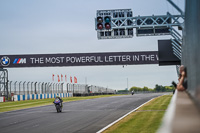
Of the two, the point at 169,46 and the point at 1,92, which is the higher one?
the point at 169,46

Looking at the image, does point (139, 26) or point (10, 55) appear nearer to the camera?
point (139, 26)

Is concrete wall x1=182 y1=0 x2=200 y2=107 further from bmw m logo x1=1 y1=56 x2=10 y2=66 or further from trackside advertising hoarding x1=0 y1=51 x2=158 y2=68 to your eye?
bmw m logo x1=1 y1=56 x2=10 y2=66

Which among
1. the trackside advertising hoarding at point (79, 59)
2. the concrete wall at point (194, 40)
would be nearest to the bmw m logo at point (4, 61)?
the trackside advertising hoarding at point (79, 59)

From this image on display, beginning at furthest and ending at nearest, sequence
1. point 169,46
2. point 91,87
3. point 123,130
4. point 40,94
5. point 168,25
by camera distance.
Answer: point 91,87
point 40,94
point 169,46
point 168,25
point 123,130

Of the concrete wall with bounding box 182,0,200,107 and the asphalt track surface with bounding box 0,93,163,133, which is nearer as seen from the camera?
the concrete wall with bounding box 182,0,200,107

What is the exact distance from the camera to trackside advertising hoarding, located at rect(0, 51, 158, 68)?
1633 inches

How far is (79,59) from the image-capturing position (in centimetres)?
4225

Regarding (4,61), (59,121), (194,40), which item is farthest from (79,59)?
(194,40)

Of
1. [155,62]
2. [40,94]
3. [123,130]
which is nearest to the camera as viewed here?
[123,130]

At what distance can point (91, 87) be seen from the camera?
3046 inches

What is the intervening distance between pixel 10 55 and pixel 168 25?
22922 mm

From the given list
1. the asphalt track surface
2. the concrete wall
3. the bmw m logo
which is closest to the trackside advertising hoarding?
the bmw m logo

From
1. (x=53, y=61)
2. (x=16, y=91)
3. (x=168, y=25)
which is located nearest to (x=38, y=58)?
(x=53, y=61)

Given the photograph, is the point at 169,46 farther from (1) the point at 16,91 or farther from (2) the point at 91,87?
(2) the point at 91,87
